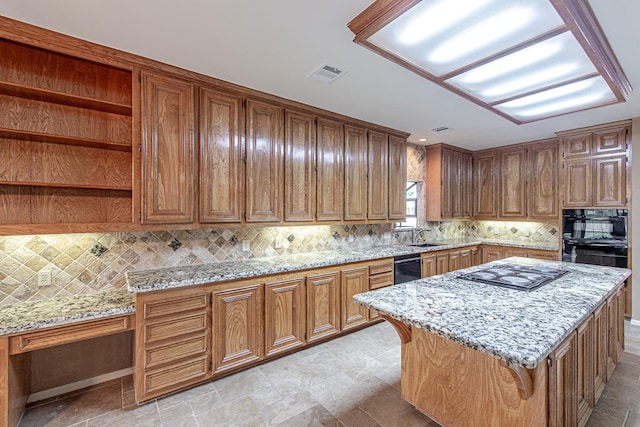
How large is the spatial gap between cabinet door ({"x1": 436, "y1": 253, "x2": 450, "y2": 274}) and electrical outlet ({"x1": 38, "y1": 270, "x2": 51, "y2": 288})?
167 inches

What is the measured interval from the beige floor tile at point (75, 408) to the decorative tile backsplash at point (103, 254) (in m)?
0.77

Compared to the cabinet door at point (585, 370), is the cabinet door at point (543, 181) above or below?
above

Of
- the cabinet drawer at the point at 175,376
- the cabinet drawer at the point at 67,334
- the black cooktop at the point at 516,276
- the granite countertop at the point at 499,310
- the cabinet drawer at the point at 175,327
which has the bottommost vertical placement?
the cabinet drawer at the point at 175,376

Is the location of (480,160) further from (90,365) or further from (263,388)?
(90,365)

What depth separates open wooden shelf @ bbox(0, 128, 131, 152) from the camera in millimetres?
1952

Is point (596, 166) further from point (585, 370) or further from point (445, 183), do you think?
point (585, 370)

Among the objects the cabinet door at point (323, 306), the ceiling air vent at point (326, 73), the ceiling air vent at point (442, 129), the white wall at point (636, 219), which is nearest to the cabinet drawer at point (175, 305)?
the cabinet door at point (323, 306)

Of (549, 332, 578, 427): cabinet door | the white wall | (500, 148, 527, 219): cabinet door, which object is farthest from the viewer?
(500, 148, 527, 219): cabinet door

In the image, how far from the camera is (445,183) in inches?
197

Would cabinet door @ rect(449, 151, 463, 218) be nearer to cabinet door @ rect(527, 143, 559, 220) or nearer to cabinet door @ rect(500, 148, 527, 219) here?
cabinet door @ rect(500, 148, 527, 219)

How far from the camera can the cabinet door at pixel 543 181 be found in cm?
460

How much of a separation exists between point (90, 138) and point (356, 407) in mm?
2777

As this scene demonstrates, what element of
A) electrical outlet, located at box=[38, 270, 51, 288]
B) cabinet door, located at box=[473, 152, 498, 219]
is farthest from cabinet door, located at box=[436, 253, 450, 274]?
electrical outlet, located at box=[38, 270, 51, 288]

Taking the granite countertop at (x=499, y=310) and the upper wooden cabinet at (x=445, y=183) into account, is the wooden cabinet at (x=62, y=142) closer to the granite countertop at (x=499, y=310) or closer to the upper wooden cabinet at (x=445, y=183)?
the granite countertop at (x=499, y=310)
